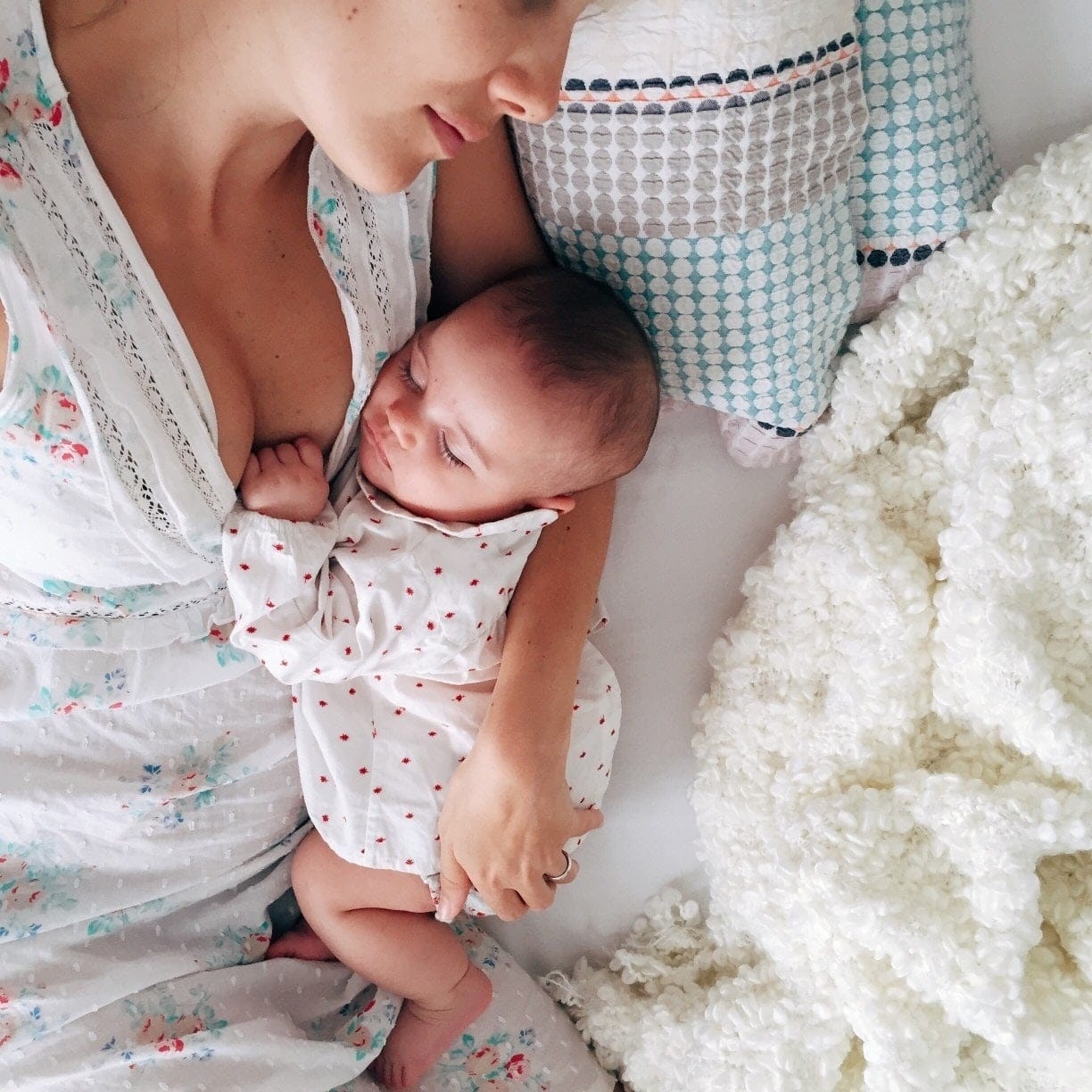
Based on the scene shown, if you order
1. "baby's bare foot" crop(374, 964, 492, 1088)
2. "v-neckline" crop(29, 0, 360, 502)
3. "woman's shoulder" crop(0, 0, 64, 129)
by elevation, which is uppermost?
"woman's shoulder" crop(0, 0, 64, 129)

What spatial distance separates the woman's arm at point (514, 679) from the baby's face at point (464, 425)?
0.33 ft

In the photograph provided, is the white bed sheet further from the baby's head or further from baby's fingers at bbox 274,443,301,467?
Answer: baby's fingers at bbox 274,443,301,467

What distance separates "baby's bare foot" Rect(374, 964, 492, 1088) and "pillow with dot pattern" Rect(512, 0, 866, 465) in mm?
823

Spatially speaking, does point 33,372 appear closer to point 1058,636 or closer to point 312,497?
point 312,497

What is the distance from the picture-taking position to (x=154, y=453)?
0.86 m

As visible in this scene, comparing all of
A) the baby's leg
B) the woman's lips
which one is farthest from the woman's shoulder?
the baby's leg

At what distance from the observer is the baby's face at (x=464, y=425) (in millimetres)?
1060

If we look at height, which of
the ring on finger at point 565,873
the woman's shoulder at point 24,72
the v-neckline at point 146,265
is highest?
the woman's shoulder at point 24,72

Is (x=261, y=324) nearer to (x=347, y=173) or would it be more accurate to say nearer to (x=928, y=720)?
(x=347, y=173)

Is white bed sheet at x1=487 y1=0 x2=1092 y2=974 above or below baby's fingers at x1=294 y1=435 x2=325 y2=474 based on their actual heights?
below

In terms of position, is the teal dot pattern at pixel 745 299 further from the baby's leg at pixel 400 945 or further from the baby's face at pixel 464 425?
the baby's leg at pixel 400 945

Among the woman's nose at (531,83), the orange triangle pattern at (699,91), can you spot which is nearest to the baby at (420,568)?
the orange triangle pattern at (699,91)

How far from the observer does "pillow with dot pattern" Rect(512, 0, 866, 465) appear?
Result: 977 mm

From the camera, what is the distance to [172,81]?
839 mm
